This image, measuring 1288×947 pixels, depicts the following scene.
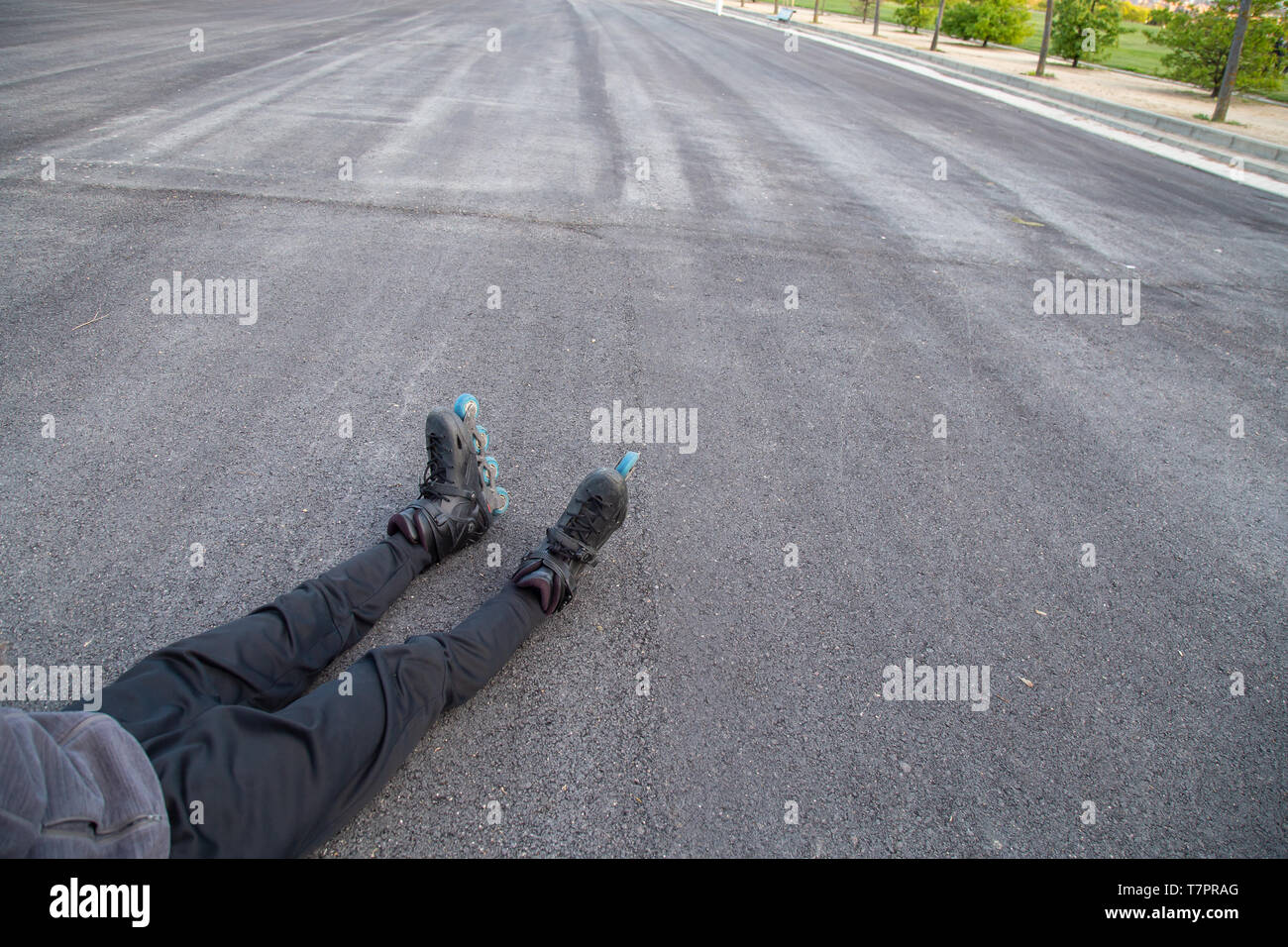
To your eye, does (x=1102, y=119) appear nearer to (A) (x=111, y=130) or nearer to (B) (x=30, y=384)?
(A) (x=111, y=130)

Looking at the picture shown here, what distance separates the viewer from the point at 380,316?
5020mm

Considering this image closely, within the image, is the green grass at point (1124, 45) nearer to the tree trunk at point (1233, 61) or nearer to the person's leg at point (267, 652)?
the tree trunk at point (1233, 61)

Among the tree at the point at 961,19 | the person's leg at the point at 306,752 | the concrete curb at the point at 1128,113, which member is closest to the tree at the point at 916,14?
the tree at the point at 961,19

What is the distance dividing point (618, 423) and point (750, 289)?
2.47m

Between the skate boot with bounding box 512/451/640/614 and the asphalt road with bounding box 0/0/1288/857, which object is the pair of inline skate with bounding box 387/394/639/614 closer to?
the skate boot with bounding box 512/451/640/614

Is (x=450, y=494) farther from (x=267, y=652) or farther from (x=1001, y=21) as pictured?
(x=1001, y=21)

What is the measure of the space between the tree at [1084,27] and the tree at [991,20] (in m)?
5.07

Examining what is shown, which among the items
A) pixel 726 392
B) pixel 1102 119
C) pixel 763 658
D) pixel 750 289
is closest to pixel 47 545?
pixel 763 658

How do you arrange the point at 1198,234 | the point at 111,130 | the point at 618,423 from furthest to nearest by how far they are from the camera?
the point at 1198,234 → the point at 111,130 → the point at 618,423

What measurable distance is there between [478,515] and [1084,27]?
29454 millimetres

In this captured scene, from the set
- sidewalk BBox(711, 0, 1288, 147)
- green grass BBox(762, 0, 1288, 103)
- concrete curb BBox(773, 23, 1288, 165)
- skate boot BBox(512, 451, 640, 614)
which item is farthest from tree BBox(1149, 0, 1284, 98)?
skate boot BBox(512, 451, 640, 614)

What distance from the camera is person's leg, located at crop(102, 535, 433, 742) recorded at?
82.1 inches

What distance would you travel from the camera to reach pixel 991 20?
29531 millimetres

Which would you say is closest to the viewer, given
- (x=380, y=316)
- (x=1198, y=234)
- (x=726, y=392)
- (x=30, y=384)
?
(x=30, y=384)
